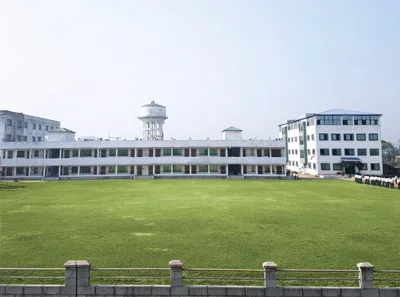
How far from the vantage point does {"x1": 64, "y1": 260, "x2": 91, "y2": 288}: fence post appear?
955cm

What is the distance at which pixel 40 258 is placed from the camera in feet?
39.3

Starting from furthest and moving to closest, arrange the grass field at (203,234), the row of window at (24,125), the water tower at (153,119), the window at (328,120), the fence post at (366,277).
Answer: the row of window at (24,125) < the water tower at (153,119) < the window at (328,120) < the grass field at (203,234) < the fence post at (366,277)

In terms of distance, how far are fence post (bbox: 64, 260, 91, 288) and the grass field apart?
186cm

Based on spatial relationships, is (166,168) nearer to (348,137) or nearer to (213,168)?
(213,168)

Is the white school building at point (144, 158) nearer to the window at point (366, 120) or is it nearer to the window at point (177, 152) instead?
the window at point (177, 152)

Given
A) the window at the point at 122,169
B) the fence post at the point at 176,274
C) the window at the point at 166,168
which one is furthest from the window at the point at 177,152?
the fence post at the point at 176,274

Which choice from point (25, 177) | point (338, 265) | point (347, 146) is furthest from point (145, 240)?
point (347, 146)

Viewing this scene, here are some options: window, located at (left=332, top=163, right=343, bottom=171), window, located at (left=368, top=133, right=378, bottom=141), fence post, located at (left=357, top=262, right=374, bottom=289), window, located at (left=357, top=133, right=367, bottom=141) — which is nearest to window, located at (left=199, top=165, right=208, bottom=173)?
window, located at (left=332, top=163, right=343, bottom=171)

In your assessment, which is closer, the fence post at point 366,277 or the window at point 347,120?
the fence post at point 366,277

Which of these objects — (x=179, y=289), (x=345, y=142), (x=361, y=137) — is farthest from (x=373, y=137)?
(x=179, y=289)

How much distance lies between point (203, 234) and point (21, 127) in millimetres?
75517

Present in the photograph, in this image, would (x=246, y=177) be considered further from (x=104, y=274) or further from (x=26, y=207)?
(x=104, y=274)

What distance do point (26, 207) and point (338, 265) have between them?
22557mm

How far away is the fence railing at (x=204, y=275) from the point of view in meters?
9.31
